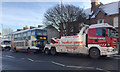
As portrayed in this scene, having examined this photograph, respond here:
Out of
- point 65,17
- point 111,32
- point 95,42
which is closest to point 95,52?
point 95,42

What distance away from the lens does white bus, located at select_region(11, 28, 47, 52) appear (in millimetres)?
18344

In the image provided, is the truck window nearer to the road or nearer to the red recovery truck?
the red recovery truck

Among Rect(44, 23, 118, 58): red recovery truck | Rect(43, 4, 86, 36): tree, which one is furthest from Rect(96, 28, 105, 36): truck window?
Rect(43, 4, 86, 36): tree

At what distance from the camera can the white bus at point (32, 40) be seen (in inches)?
722

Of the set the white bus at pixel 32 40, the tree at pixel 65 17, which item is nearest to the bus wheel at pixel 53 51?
the white bus at pixel 32 40

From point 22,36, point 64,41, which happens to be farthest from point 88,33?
point 22,36

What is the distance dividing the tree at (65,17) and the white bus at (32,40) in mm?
3548

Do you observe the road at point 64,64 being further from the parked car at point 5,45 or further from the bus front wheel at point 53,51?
the parked car at point 5,45

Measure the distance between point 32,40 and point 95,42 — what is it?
436 inches

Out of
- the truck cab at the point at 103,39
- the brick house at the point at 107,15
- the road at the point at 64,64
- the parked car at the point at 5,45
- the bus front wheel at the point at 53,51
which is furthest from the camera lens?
the parked car at the point at 5,45

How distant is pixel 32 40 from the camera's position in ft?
62.0

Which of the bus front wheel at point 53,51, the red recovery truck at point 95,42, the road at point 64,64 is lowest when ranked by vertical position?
the road at point 64,64

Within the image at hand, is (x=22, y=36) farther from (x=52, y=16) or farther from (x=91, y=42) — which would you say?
(x=91, y=42)

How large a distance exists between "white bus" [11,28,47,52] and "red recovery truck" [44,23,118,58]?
6.42m
